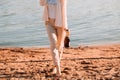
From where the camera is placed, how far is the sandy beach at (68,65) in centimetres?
738

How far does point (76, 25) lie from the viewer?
15141mm

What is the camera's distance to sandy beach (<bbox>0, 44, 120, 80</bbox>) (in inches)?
290

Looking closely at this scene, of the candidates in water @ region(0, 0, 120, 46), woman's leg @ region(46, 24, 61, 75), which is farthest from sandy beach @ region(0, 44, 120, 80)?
water @ region(0, 0, 120, 46)

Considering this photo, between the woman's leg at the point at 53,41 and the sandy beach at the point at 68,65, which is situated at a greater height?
the woman's leg at the point at 53,41

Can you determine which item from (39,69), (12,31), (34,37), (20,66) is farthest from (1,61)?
(12,31)

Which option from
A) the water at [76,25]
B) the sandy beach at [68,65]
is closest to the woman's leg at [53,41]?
the sandy beach at [68,65]

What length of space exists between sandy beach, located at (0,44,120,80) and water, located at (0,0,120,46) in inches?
93.0

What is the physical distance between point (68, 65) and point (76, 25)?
7026mm

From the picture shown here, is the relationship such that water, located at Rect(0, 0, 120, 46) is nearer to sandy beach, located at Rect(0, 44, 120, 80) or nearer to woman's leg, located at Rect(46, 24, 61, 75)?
sandy beach, located at Rect(0, 44, 120, 80)

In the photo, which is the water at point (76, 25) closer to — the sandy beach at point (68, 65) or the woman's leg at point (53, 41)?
the sandy beach at point (68, 65)

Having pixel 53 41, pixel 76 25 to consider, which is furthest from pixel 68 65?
pixel 76 25

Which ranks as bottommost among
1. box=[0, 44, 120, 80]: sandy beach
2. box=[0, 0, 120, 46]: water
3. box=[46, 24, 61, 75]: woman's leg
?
box=[0, 0, 120, 46]: water

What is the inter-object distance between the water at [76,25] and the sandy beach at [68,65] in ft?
7.75

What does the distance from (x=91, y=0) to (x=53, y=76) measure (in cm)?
1665
